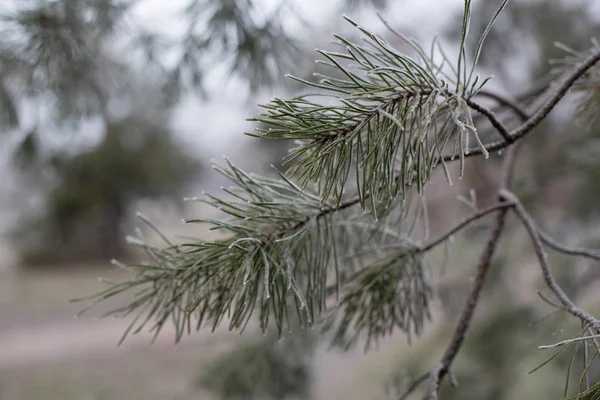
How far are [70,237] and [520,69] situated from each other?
7.10 metres

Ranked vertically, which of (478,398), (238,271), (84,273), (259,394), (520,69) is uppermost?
(520,69)

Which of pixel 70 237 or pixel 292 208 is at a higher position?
pixel 70 237

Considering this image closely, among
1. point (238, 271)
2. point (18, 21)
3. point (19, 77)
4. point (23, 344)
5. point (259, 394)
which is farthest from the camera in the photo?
point (23, 344)

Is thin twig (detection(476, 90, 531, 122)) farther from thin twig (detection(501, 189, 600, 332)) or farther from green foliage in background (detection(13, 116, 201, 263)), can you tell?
green foliage in background (detection(13, 116, 201, 263))

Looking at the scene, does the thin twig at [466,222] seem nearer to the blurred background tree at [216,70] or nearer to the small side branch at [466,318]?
the small side branch at [466,318]

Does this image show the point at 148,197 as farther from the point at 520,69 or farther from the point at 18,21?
the point at 18,21

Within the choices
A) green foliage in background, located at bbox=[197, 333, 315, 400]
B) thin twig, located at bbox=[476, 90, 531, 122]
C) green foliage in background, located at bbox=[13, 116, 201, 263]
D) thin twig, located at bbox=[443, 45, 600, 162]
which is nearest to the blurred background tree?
green foliage in background, located at bbox=[197, 333, 315, 400]

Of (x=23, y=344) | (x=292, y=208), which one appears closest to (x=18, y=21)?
(x=292, y=208)

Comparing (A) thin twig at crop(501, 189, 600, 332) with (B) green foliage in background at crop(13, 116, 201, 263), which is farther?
(B) green foliage in background at crop(13, 116, 201, 263)

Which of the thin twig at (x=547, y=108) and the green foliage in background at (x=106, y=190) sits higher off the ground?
the green foliage in background at (x=106, y=190)

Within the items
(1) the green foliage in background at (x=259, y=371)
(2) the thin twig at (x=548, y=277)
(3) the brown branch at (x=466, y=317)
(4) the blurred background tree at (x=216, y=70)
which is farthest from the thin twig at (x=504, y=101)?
(1) the green foliage in background at (x=259, y=371)

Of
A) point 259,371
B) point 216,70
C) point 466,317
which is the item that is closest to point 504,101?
point 466,317

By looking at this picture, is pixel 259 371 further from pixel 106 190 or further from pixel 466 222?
pixel 106 190

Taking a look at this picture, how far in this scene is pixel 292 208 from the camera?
75cm
